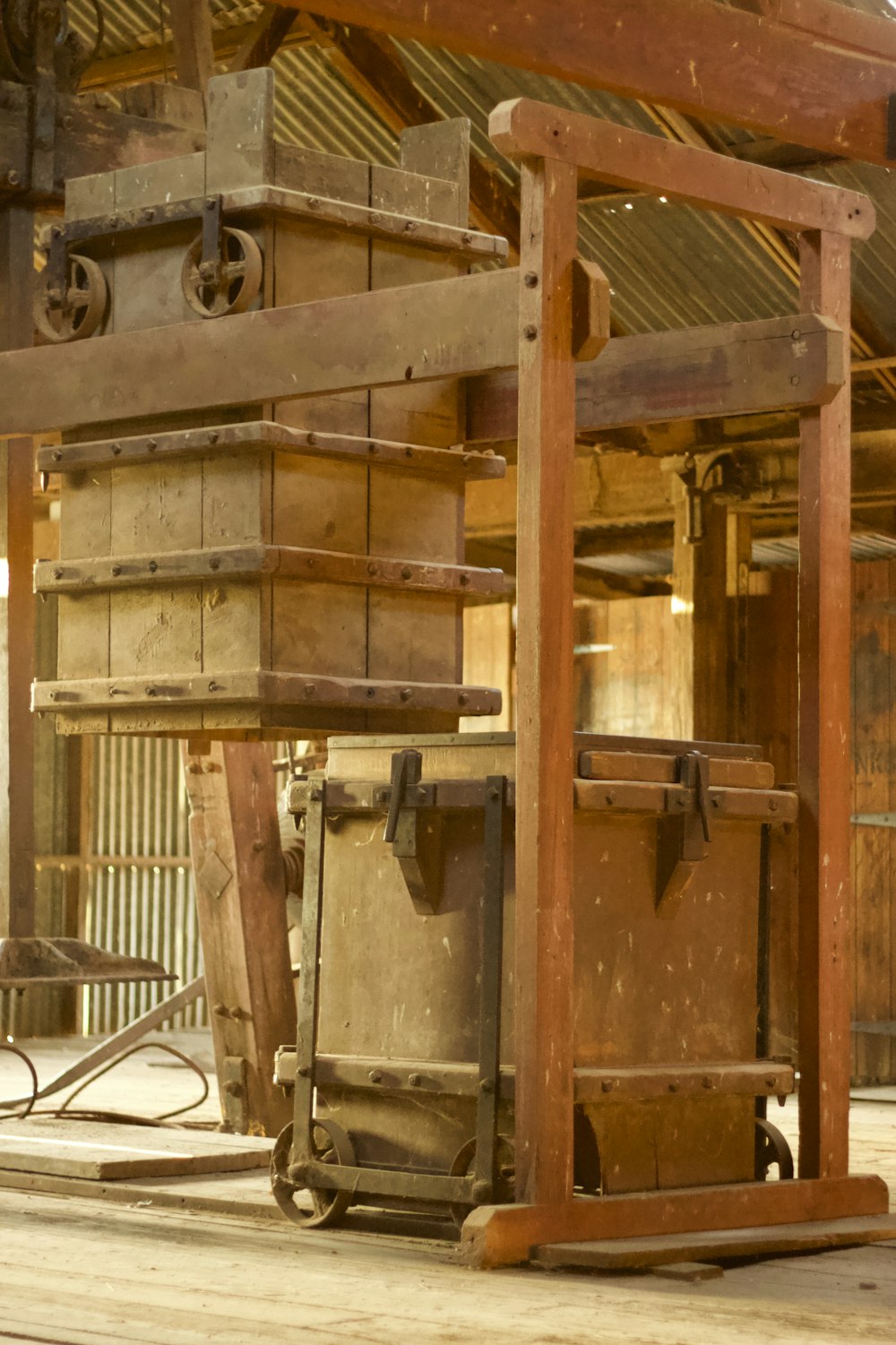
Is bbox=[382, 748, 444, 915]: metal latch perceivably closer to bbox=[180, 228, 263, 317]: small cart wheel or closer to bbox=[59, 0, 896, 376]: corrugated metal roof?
bbox=[180, 228, 263, 317]: small cart wheel

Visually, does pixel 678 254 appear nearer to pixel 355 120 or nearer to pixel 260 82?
pixel 355 120

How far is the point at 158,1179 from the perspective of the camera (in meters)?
6.39

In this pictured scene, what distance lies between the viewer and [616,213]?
35.5 feet

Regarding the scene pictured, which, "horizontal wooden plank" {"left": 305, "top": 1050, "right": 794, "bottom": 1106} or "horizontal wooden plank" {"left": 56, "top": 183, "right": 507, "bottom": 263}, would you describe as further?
"horizontal wooden plank" {"left": 56, "top": 183, "right": 507, "bottom": 263}

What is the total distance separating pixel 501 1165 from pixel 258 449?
2.04 m

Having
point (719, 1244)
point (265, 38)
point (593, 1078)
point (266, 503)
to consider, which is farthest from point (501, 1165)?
point (265, 38)

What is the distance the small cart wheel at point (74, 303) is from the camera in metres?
6.27

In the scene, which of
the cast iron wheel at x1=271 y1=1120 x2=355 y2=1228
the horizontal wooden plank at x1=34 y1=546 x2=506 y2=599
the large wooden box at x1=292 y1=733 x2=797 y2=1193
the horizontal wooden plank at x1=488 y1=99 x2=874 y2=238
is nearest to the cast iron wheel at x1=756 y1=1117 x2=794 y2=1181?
the large wooden box at x1=292 y1=733 x2=797 y2=1193

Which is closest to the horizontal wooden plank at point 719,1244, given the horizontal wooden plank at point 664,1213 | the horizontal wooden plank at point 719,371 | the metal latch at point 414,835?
the horizontal wooden plank at point 664,1213

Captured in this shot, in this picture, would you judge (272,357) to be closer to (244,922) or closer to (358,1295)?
(358,1295)

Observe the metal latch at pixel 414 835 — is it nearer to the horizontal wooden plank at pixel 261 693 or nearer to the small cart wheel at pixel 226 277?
the horizontal wooden plank at pixel 261 693

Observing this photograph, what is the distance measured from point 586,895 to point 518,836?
332mm

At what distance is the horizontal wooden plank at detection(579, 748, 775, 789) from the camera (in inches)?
200

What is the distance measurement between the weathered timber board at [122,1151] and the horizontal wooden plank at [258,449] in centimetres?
209
